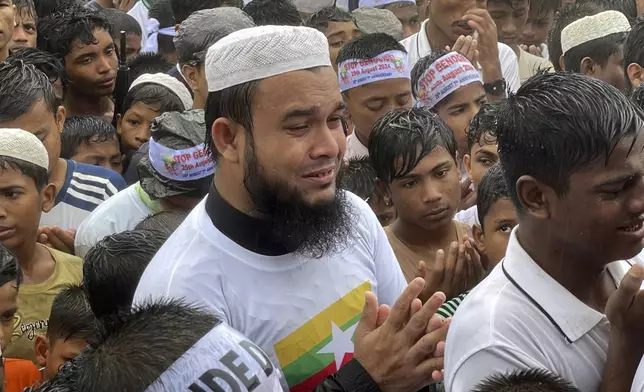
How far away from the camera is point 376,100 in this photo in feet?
17.6

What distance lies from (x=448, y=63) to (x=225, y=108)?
9.19ft

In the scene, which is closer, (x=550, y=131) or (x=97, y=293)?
(x=550, y=131)

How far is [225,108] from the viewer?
291cm

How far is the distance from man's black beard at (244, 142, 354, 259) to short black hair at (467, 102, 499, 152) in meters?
2.06

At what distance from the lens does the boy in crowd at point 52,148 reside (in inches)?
189

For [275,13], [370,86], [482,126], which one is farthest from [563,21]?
[482,126]

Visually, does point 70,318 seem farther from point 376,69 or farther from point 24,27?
point 24,27

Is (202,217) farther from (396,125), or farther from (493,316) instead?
(396,125)

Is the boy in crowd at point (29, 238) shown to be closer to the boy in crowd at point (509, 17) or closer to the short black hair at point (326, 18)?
the short black hair at point (326, 18)

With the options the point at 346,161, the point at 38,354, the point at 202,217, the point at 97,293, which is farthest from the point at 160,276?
the point at 346,161

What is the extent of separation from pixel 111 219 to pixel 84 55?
1.99 metres

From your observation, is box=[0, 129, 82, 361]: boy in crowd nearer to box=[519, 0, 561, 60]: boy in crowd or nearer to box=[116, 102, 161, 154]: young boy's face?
box=[116, 102, 161, 154]: young boy's face

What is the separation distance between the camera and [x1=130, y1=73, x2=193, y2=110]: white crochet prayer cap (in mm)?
5934

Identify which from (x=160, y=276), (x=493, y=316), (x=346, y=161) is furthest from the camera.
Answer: (x=346, y=161)
